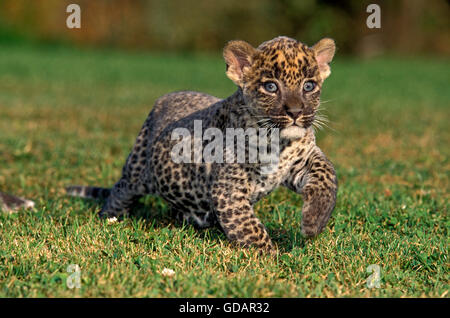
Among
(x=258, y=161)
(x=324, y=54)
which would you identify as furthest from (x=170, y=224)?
(x=324, y=54)

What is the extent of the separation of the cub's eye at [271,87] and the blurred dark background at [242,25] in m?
28.2

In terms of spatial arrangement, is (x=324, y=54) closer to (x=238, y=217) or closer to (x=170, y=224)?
(x=238, y=217)

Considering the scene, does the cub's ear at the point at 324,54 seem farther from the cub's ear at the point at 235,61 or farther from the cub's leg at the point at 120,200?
the cub's leg at the point at 120,200

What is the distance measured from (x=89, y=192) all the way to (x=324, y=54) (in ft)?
9.90

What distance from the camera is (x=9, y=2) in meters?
31.1

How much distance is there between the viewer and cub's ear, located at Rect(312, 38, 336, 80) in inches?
183

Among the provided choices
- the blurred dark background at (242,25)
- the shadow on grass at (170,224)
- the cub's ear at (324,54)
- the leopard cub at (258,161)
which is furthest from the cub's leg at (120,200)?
the blurred dark background at (242,25)

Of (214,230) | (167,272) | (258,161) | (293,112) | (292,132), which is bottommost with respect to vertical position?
(214,230)

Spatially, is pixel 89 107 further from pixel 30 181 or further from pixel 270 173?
pixel 270 173

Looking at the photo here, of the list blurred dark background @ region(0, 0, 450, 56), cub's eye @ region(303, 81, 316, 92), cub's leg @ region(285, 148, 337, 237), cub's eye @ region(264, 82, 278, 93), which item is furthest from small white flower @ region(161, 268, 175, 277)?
blurred dark background @ region(0, 0, 450, 56)

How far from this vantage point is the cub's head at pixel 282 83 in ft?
14.2

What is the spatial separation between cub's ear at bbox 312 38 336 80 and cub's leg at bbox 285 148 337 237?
0.62 meters

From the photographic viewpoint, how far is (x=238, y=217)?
177 inches

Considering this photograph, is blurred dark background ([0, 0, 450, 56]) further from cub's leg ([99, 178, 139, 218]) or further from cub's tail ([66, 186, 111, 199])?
cub's leg ([99, 178, 139, 218])
